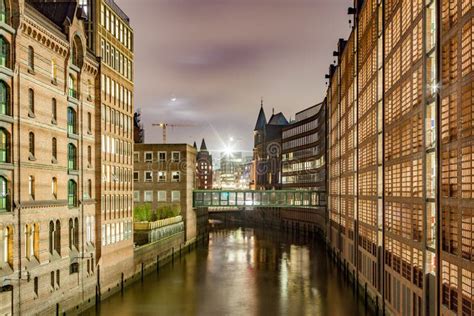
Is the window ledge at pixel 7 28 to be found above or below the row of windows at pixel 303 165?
above

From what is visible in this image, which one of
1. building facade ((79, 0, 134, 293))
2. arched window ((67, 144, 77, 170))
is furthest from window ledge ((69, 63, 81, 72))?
arched window ((67, 144, 77, 170))

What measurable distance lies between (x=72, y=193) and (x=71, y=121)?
616 centimetres

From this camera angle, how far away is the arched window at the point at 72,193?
4209 centimetres

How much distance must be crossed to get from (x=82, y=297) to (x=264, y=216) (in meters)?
115

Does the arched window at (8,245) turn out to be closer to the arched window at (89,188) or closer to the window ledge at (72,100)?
the window ledge at (72,100)

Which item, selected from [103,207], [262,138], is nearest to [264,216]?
[262,138]

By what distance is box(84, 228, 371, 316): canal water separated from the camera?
45812 mm

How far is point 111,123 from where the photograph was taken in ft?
171

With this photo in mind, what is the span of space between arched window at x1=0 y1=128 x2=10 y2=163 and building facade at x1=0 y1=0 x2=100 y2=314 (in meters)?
0.06

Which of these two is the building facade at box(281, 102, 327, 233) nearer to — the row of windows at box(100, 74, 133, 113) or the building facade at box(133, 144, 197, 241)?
the building facade at box(133, 144, 197, 241)

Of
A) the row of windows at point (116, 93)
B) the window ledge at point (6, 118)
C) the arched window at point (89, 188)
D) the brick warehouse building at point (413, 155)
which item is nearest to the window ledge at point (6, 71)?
the window ledge at point (6, 118)

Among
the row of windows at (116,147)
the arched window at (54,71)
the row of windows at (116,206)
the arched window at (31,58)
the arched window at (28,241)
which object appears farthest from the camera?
the row of windows at (116,147)

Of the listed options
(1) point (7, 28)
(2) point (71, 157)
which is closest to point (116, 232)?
(2) point (71, 157)

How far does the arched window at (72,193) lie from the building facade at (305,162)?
6691cm
